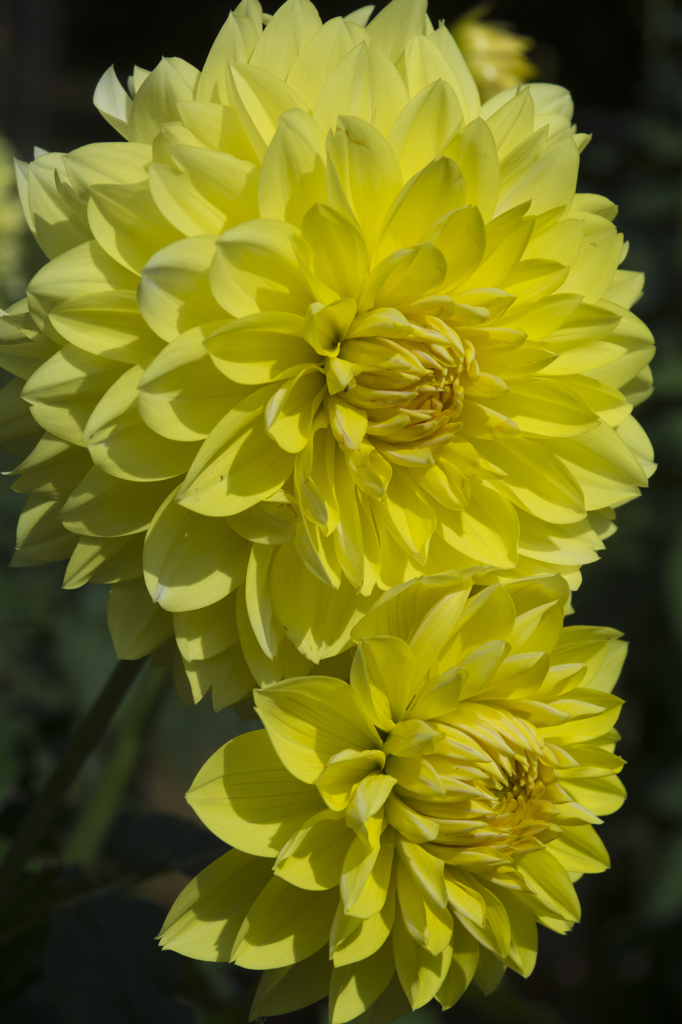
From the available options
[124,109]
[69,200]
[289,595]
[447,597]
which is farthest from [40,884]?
[124,109]

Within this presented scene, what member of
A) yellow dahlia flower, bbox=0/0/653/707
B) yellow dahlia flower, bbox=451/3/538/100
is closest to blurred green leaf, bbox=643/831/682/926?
yellow dahlia flower, bbox=0/0/653/707

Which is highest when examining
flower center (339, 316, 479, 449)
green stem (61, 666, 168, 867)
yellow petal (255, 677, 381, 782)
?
flower center (339, 316, 479, 449)

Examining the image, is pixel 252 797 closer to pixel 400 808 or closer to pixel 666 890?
pixel 400 808

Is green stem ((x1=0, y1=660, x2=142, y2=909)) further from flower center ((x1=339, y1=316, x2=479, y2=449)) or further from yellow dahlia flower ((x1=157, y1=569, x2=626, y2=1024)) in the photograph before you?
flower center ((x1=339, y1=316, x2=479, y2=449))

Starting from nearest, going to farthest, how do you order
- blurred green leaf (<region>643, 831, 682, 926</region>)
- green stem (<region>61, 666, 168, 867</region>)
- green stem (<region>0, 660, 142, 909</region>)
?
green stem (<region>0, 660, 142, 909</region>), green stem (<region>61, 666, 168, 867</region>), blurred green leaf (<region>643, 831, 682, 926</region>)

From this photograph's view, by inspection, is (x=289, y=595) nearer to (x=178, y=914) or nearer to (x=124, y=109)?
(x=178, y=914)

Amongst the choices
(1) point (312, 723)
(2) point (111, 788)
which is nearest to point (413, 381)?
(1) point (312, 723)
